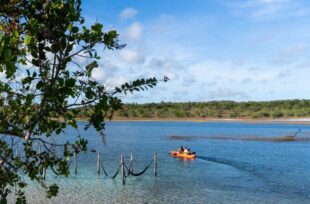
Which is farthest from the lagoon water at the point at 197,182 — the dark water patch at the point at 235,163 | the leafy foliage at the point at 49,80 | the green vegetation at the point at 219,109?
the green vegetation at the point at 219,109

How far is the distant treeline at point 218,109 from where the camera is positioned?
153 metres

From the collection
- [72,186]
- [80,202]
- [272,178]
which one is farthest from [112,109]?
[272,178]

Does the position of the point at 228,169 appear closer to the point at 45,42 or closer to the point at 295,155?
the point at 295,155

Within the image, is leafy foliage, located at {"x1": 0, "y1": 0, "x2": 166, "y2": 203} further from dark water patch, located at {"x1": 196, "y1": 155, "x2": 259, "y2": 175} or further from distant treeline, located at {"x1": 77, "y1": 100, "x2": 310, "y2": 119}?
distant treeline, located at {"x1": 77, "y1": 100, "x2": 310, "y2": 119}

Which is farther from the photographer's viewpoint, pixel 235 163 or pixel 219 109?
pixel 219 109

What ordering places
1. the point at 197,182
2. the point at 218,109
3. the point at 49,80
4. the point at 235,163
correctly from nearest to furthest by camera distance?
1. the point at 49,80
2. the point at 197,182
3. the point at 235,163
4. the point at 218,109

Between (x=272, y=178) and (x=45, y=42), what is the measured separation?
30815 mm

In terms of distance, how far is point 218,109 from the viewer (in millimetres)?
171000

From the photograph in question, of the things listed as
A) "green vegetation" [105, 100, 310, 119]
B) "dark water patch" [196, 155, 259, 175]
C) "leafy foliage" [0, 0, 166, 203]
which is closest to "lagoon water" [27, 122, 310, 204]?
"dark water patch" [196, 155, 259, 175]

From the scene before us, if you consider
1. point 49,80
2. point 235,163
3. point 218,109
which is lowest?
point 235,163

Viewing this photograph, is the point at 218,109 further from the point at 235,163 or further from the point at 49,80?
the point at 49,80

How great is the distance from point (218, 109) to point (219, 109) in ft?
1.31


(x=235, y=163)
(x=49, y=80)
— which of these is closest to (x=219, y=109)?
(x=235, y=163)

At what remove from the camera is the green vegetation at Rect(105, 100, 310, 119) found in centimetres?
15294
